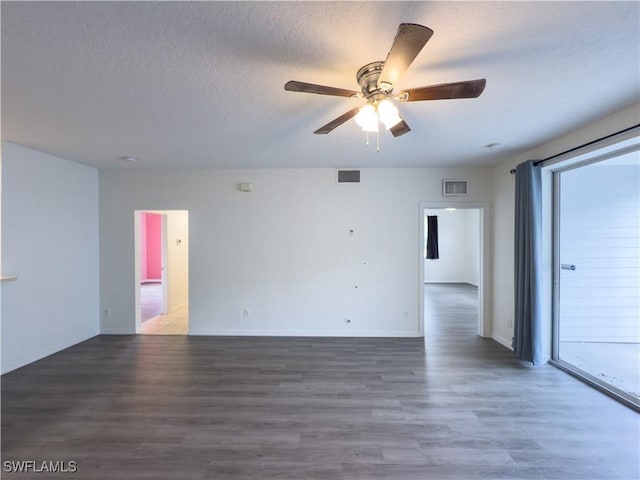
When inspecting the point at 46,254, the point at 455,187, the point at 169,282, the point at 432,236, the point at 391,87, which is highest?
the point at 391,87

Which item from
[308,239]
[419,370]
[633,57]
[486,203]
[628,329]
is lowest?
[419,370]

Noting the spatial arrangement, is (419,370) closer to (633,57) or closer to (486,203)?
(486,203)

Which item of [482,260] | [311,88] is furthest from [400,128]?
[482,260]

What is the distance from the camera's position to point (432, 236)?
9.06 metres

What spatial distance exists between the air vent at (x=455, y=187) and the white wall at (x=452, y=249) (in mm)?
5138

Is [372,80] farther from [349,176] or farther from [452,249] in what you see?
[452,249]

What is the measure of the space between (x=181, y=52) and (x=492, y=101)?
220 cm

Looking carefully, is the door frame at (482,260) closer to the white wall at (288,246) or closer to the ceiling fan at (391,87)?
the white wall at (288,246)

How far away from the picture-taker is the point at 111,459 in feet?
6.15

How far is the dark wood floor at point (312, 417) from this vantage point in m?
1.82

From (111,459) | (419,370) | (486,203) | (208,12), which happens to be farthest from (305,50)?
(486,203)

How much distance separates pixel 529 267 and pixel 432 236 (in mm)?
5996

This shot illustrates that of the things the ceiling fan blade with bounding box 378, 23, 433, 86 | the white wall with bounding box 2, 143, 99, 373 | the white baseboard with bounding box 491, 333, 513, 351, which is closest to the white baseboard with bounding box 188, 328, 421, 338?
the white baseboard with bounding box 491, 333, 513, 351

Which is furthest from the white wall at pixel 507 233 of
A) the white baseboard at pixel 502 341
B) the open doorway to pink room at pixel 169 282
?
the open doorway to pink room at pixel 169 282
